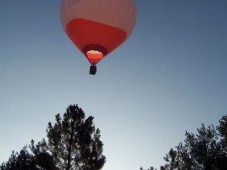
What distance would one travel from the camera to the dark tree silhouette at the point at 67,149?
22656 millimetres

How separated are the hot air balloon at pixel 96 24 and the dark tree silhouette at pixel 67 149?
9.75 metres

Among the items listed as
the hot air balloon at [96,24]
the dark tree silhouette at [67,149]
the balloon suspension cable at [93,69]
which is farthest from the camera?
the dark tree silhouette at [67,149]

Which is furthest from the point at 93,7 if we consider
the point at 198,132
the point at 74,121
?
the point at 198,132

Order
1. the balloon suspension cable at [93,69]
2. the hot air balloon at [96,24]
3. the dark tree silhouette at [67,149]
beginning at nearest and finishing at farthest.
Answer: the hot air balloon at [96,24] < the balloon suspension cable at [93,69] < the dark tree silhouette at [67,149]

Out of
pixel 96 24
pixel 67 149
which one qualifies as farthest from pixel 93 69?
pixel 67 149

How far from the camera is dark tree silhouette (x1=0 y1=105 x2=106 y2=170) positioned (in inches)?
892

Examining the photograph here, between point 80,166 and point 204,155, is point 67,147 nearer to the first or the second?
point 80,166

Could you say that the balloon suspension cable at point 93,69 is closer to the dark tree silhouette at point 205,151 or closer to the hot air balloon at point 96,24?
the hot air balloon at point 96,24

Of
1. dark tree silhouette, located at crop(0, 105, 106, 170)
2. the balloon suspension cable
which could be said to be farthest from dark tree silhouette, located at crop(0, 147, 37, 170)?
the balloon suspension cable

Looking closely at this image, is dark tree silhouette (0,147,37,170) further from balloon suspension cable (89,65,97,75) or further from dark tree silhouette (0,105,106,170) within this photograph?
balloon suspension cable (89,65,97,75)

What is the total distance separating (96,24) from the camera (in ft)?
47.7

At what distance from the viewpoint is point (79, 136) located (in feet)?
78.0

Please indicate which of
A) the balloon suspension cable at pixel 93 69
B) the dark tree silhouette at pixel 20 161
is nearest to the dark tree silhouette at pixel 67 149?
the dark tree silhouette at pixel 20 161

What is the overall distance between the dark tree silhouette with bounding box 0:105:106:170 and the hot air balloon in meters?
9.75
